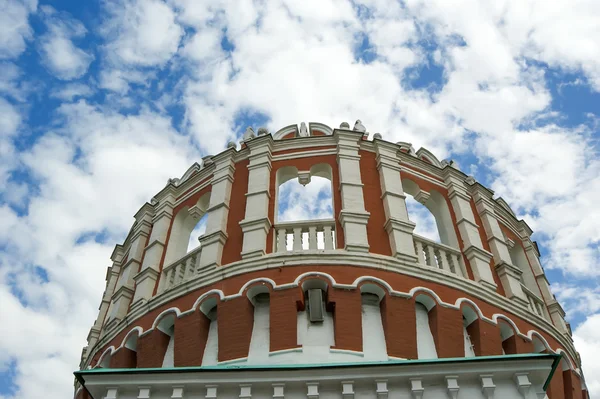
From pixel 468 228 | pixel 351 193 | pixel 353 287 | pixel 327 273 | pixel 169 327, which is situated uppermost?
pixel 351 193

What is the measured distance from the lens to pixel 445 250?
16641 millimetres

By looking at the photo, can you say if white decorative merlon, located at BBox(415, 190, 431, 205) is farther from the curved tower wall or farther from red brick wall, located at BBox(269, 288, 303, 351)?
red brick wall, located at BBox(269, 288, 303, 351)

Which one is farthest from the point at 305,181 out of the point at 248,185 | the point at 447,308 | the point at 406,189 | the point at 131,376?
the point at 131,376


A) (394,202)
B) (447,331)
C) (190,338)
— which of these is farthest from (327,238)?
(190,338)

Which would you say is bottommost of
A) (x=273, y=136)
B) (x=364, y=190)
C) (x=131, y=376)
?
(x=131, y=376)

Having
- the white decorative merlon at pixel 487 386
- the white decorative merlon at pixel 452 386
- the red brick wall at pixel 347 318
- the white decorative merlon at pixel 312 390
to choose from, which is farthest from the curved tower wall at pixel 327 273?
the white decorative merlon at pixel 487 386

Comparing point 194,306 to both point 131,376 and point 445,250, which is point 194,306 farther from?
point 445,250

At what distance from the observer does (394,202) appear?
1691 centimetres

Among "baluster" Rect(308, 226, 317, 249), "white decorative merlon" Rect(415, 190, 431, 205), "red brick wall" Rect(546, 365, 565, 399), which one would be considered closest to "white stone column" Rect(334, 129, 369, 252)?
"baluster" Rect(308, 226, 317, 249)

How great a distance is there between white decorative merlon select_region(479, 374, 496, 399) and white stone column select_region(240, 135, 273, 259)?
6.28 meters

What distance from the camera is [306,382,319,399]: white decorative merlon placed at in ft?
36.7

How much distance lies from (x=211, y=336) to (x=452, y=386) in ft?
19.2

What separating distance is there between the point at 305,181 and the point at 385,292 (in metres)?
5.00

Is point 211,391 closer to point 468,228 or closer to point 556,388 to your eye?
point 556,388
